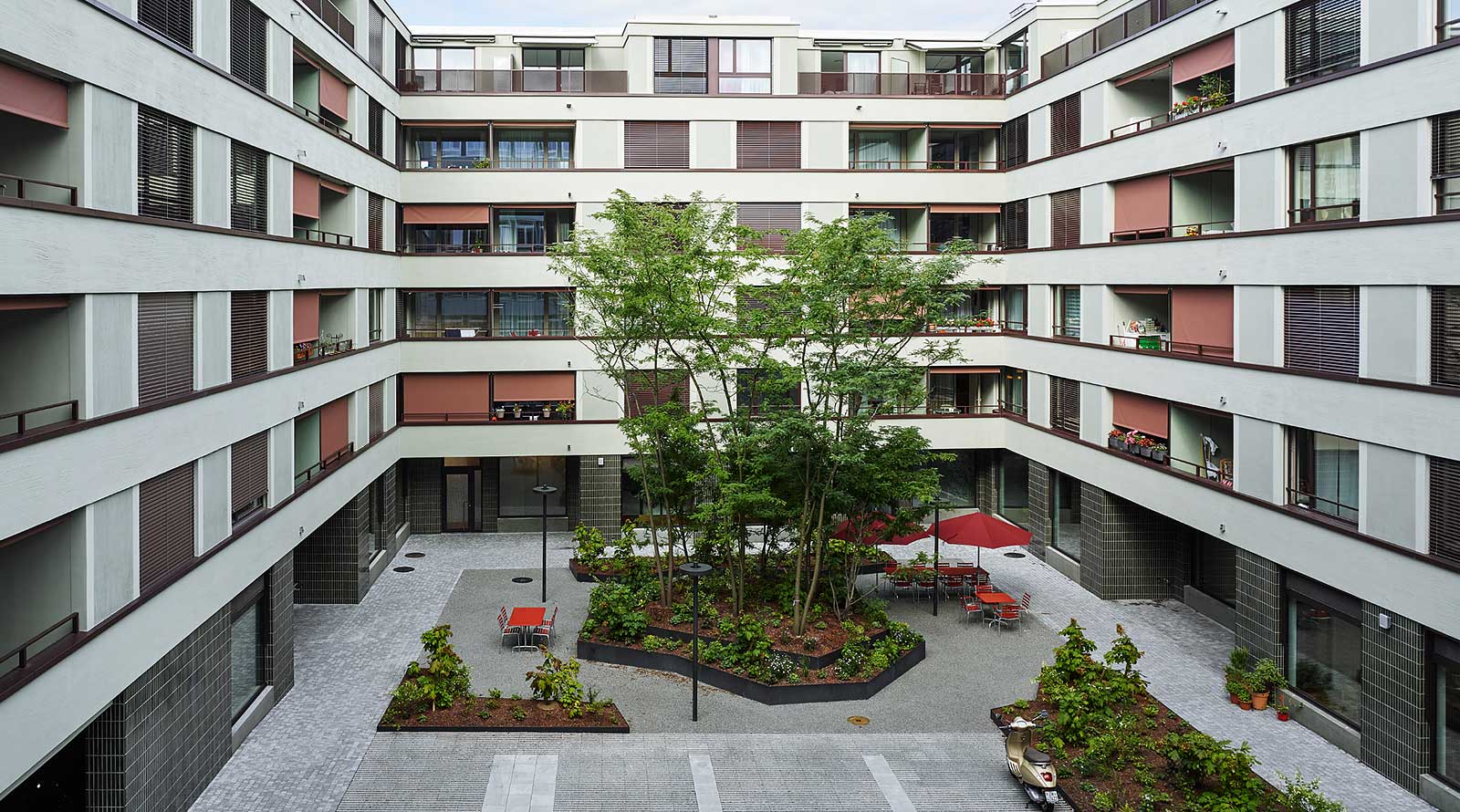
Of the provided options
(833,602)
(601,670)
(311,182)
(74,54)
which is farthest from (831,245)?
(74,54)

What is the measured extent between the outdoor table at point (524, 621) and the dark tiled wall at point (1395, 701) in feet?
47.8

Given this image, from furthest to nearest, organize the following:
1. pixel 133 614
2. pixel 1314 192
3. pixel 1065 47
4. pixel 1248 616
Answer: pixel 1065 47 → pixel 1248 616 → pixel 1314 192 → pixel 133 614

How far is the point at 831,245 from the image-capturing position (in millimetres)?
19672

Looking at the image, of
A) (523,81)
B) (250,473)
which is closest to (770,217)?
(523,81)

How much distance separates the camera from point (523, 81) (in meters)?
30.0

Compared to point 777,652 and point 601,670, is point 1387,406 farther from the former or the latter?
point 601,670

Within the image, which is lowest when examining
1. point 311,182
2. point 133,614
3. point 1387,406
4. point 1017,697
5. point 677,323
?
point 1017,697

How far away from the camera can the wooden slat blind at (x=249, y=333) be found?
1656 cm

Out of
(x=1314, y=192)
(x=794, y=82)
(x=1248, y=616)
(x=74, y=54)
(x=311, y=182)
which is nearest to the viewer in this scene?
(x=74, y=54)

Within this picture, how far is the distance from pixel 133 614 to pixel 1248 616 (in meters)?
18.1

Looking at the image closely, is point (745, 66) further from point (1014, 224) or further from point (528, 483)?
point (528, 483)

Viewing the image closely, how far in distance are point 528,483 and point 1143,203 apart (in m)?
18.9

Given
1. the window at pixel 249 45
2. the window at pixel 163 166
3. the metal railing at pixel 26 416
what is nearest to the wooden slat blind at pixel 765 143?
the window at pixel 249 45

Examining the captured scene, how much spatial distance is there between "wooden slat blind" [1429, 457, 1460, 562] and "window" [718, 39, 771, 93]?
20735mm
